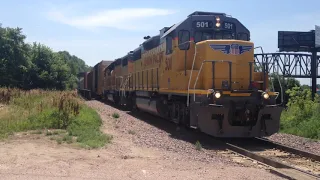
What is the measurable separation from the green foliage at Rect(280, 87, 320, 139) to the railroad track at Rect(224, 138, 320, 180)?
2710 millimetres

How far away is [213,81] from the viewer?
10297 millimetres

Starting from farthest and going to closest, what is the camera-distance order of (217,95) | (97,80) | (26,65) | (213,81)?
1. (26,65)
2. (97,80)
3. (213,81)
4. (217,95)

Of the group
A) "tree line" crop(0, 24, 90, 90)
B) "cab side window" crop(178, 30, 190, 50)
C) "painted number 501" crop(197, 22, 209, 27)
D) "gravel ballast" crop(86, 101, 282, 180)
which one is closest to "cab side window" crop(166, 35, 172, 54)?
"cab side window" crop(178, 30, 190, 50)

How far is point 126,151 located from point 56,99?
771cm

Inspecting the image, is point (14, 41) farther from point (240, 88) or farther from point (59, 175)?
point (59, 175)

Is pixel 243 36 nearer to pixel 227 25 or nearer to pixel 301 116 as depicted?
pixel 227 25

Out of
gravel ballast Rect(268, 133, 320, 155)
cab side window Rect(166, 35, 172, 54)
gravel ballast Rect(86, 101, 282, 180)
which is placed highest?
cab side window Rect(166, 35, 172, 54)

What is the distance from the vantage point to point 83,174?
6320 millimetres

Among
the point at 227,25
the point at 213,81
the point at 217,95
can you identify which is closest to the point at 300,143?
the point at 217,95

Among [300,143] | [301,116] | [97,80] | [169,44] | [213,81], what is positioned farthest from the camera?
[97,80]

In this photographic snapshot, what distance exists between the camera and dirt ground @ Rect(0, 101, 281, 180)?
20.9 feet

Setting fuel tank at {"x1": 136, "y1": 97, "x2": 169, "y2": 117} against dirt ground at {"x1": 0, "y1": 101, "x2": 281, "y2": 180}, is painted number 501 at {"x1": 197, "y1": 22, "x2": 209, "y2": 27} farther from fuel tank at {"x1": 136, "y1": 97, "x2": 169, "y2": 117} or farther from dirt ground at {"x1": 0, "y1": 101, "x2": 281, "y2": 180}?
dirt ground at {"x1": 0, "y1": 101, "x2": 281, "y2": 180}

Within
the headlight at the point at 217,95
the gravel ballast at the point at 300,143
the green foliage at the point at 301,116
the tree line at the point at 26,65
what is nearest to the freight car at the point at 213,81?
the headlight at the point at 217,95

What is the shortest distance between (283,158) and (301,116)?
7.20 metres
